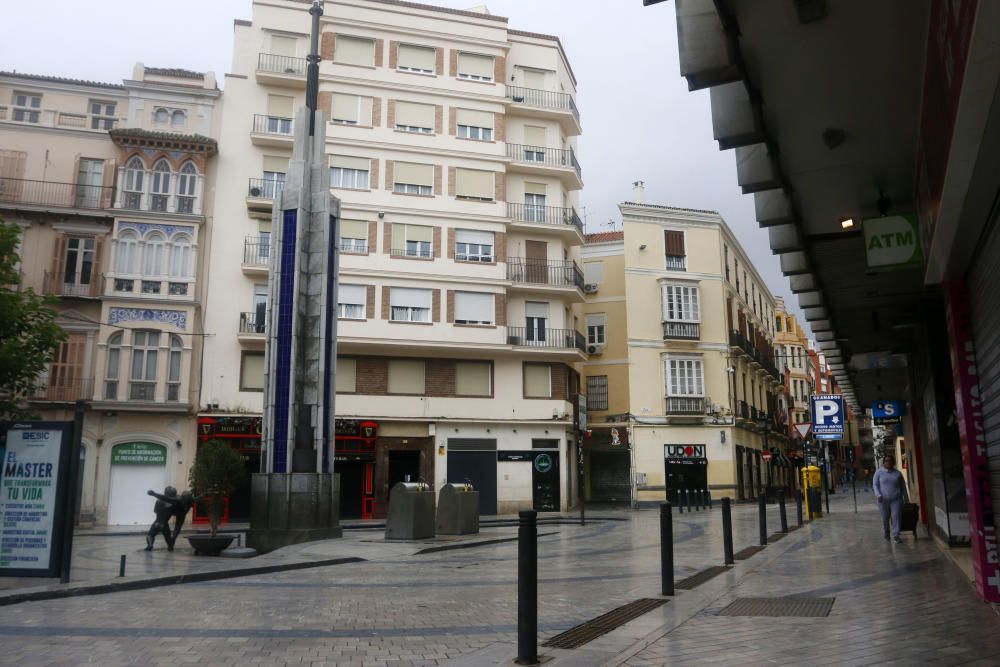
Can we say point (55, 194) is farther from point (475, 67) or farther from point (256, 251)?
point (475, 67)

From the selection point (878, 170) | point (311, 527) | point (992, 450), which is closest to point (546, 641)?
point (992, 450)

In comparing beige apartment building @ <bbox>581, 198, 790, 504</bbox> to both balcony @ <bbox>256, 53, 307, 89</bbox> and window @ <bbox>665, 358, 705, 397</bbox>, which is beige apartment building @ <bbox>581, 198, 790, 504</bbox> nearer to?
window @ <bbox>665, 358, 705, 397</bbox>

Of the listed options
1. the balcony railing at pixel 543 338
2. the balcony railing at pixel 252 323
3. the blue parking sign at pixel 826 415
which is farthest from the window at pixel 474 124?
the blue parking sign at pixel 826 415

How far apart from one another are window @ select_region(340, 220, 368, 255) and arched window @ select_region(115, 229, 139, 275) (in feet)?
25.0

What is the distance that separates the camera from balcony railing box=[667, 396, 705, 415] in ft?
132

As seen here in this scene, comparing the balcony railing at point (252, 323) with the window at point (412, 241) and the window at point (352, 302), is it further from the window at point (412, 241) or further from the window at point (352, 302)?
the window at point (412, 241)

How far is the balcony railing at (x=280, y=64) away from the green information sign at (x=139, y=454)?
1553 centimetres

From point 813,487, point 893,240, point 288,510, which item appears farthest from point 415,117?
point 893,240

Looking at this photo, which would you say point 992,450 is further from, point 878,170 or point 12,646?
point 12,646

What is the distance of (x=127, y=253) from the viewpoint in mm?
29859

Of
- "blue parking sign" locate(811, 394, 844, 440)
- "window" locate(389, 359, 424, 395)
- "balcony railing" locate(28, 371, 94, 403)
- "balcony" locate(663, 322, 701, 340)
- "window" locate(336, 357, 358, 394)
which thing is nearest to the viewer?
"blue parking sign" locate(811, 394, 844, 440)

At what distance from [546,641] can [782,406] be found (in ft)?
196

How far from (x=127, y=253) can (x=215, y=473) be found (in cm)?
1644

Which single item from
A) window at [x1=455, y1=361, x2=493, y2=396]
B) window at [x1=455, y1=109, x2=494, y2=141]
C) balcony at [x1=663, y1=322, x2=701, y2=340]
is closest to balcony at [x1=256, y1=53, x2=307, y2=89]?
window at [x1=455, y1=109, x2=494, y2=141]
